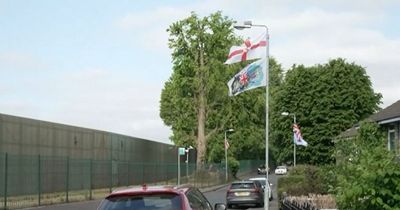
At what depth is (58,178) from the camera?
36.4 metres

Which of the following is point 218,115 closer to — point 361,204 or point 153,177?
point 153,177

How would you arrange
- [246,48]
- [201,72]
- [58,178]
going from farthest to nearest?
[201,72], [58,178], [246,48]

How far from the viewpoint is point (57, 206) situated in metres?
32.6

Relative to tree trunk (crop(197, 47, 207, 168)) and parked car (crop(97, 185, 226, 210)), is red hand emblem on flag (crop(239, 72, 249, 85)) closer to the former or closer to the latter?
parked car (crop(97, 185, 226, 210))

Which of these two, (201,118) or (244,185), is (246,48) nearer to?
(244,185)

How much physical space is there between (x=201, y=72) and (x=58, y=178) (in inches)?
1584

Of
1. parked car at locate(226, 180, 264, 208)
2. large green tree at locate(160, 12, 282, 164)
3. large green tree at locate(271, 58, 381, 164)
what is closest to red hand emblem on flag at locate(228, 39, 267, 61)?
parked car at locate(226, 180, 264, 208)

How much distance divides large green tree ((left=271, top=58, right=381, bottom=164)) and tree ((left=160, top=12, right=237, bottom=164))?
9.83 meters

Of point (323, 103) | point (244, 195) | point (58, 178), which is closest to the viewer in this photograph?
point (244, 195)

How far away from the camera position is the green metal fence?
98.4ft

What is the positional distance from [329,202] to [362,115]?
4285 cm

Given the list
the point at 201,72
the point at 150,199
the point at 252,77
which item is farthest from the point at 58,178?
the point at 201,72

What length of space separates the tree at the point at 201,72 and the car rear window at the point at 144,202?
2506 inches

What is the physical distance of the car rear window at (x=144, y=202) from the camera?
411 inches
